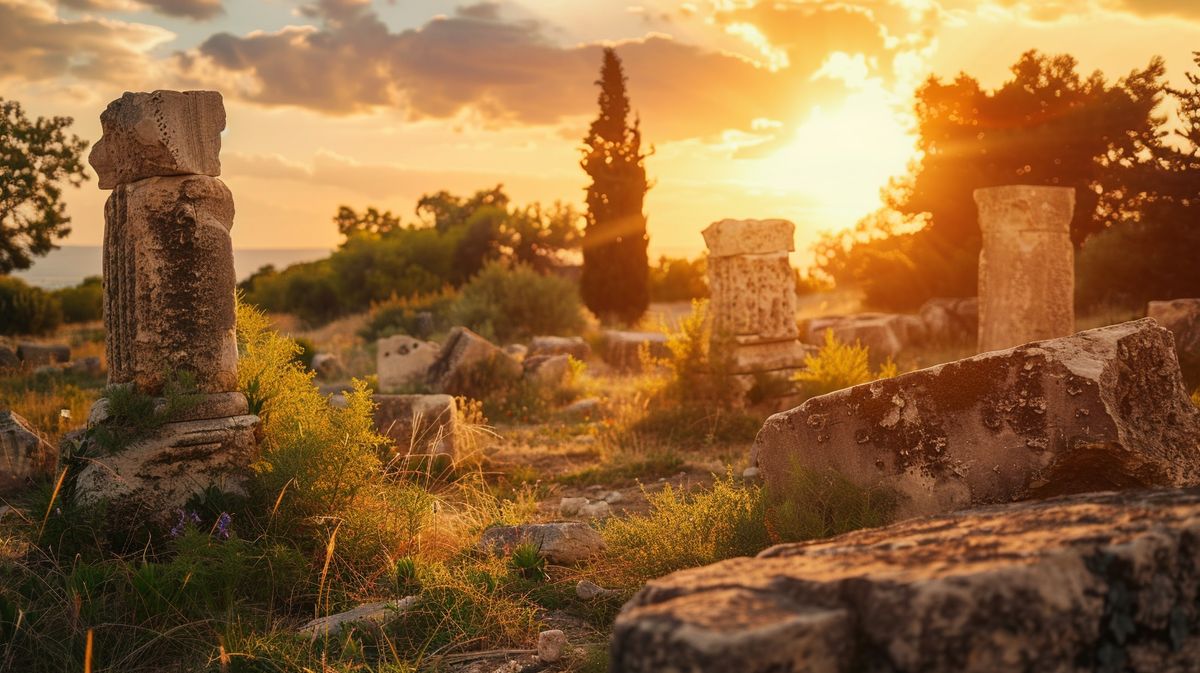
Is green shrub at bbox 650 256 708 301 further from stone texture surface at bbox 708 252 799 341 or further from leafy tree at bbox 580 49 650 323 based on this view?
stone texture surface at bbox 708 252 799 341

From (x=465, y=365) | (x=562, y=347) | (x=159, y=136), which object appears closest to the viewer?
(x=159, y=136)

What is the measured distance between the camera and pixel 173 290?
5141 mm

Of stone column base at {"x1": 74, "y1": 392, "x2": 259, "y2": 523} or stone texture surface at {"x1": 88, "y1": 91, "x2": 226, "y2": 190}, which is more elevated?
stone texture surface at {"x1": 88, "y1": 91, "x2": 226, "y2": 190}

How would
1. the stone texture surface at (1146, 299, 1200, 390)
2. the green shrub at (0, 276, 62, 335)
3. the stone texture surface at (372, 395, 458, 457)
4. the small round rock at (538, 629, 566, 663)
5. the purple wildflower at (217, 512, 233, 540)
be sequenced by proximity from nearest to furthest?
the small round rock at (538, 629, 566, 663)
the purple wildflower at (217, 512, 233, 540)
the stone texture surface at (372, 395, 458, 457)
the stone texture surface at (1146, 299, 1200, 390)
the green shrub at (0, 276, 62, 335)

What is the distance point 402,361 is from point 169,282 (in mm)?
6483

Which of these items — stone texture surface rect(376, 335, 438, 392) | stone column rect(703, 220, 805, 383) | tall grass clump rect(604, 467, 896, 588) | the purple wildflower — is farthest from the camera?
stone texture surface rect(376, 335, 438, 392)

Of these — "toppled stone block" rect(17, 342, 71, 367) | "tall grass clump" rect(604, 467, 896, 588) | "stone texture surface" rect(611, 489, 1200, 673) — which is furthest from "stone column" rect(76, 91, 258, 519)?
"toppled stone block" rect(17, 342, 71, 367)

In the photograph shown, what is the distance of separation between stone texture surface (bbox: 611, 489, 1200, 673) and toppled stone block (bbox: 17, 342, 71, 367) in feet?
48.4

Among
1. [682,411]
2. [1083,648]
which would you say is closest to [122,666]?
[1083,648]

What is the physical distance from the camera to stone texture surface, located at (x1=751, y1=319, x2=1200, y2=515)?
3.56 meters

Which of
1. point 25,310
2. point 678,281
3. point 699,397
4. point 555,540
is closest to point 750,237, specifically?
point 699,397

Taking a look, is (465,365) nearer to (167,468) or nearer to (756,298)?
(756,298)

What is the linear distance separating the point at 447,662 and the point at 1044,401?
2532 mm

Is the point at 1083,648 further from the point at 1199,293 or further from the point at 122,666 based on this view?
the point at 1199,293
